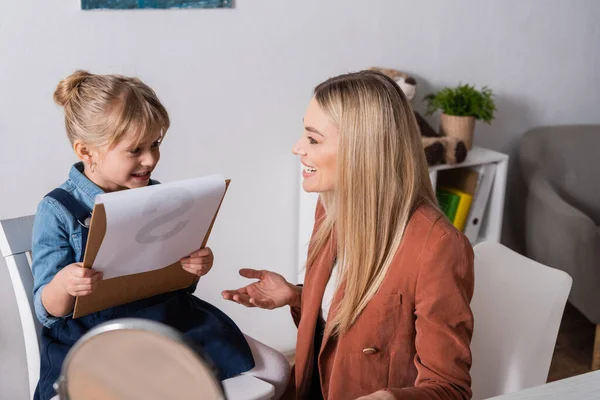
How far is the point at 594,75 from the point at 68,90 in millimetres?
2376

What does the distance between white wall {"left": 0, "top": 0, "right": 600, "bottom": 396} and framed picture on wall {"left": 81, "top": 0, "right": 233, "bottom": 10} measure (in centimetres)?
2

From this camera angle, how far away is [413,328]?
48.1 inches

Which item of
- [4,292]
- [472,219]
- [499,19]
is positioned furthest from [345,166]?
[499,19]

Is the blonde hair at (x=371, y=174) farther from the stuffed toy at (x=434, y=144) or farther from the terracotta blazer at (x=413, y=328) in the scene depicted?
the stuffed toy at (x=434, y=144)

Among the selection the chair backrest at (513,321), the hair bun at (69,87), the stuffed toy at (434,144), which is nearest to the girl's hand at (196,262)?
the hair bun at (69,87)

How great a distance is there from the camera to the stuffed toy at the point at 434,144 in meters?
2.27

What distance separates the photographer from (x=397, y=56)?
2451 mm

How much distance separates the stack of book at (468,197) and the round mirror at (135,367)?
189 cm

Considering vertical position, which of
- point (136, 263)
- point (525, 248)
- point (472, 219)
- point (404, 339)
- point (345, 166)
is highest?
point (345, 166)

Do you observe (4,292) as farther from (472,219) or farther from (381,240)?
(472,219)

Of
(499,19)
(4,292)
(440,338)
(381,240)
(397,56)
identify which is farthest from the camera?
A: (499,19)

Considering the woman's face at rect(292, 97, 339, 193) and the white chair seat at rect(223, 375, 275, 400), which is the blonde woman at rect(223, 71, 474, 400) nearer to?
the woman's face at rect(292, 97, 339, 193)

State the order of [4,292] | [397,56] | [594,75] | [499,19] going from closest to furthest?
[4,292] → [397,56] → [499,19] → [594,75]

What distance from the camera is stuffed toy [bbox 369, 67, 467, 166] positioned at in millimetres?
2271
